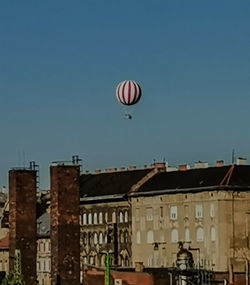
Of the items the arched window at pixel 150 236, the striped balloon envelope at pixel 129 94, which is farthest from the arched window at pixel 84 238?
the striped balloon envelope at pixel 129 94

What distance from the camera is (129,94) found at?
7825cm

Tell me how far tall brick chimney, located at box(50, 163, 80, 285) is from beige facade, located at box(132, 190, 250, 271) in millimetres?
57775

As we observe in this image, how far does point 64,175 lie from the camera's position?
6225cm

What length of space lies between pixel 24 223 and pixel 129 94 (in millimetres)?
14905

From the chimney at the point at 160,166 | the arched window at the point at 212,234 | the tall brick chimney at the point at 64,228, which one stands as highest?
the chimney at the point at 160,166

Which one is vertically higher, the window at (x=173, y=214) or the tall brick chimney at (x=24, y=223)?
the window at (x=173, y=214)

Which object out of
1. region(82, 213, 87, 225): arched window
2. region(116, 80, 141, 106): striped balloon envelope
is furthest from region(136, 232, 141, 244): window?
region(116, 80, 141, 106): striped balloon envelope

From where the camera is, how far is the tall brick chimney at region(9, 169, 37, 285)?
65.4 meters

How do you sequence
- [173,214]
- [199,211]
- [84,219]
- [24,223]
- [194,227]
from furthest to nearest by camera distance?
[84,219] → [173,214] → [194,227] → [199,211] → [24,223]

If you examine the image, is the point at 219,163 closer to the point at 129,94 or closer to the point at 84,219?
the point at 84,219

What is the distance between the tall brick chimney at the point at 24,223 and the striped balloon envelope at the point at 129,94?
13048mm

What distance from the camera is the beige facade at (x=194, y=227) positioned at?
405 ft

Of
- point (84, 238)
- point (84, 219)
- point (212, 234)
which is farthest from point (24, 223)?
point (84, 219)

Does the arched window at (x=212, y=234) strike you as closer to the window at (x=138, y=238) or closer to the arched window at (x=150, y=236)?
the arched window at (x=150, y=236)
